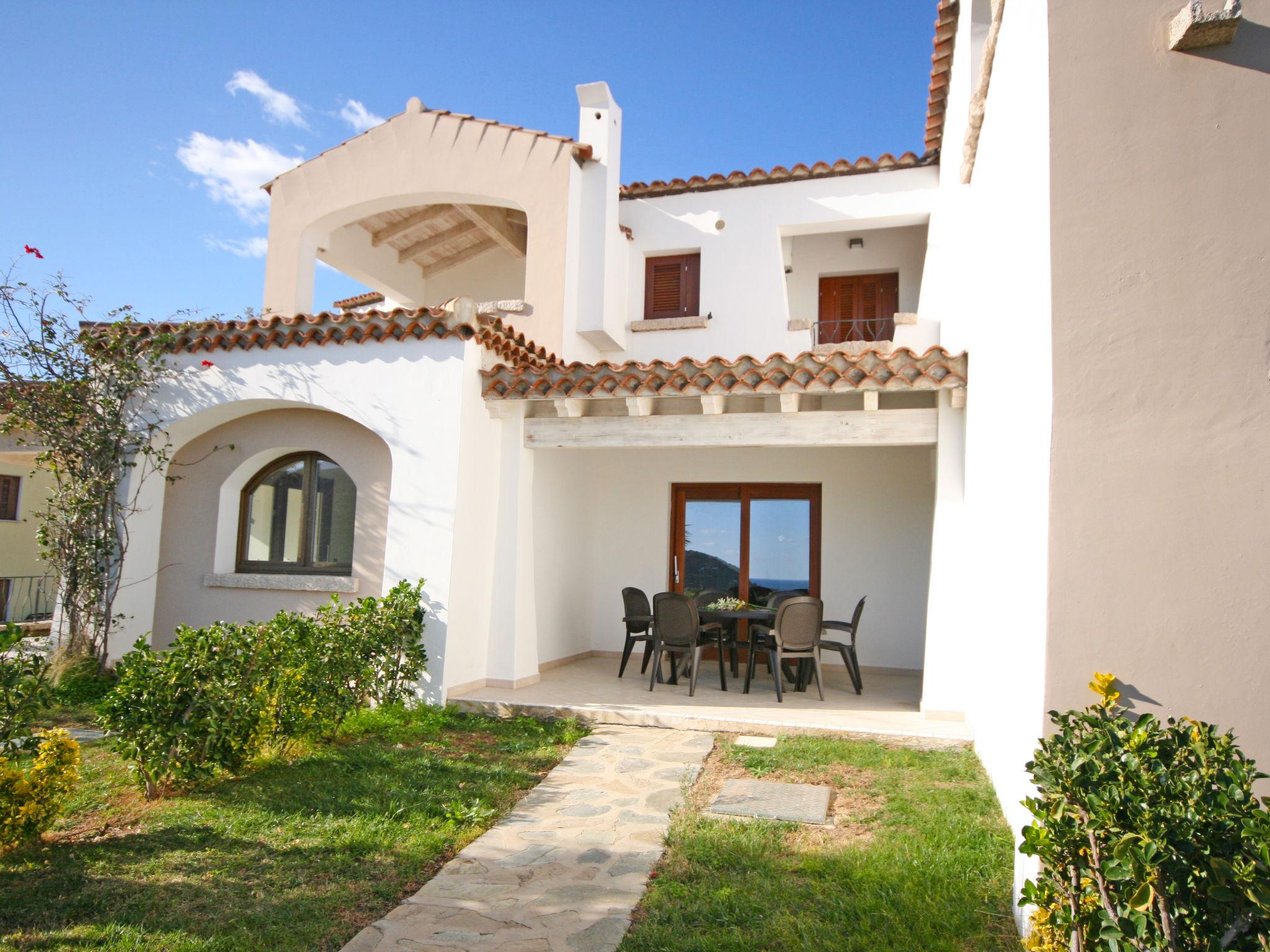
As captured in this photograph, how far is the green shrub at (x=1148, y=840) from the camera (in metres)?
2.38

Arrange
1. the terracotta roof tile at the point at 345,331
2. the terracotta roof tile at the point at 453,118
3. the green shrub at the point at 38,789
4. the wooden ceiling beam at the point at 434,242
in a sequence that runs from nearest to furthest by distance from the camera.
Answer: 1. the green shrub at the point at 38,789
2. the terracotta roof tile at the point at 345,331
3. the terracotta roof tile at the point at 453,118
4. the wooden ceiling beam at the point at 434,242

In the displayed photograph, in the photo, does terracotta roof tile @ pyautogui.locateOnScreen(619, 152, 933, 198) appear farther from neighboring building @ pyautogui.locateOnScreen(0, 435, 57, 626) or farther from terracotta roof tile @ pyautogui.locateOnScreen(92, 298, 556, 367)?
neighboring building @ pyautogui.locateOnScreen(0, 435, 57, 626)

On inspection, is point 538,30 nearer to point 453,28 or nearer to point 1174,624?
point 453,28

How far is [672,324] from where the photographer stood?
11.3 meters

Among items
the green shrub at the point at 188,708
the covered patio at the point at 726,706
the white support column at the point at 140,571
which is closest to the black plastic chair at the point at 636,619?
the covered patio at the point at 726,706

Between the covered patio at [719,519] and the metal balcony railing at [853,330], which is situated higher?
the metal balcony railing at [853,330]

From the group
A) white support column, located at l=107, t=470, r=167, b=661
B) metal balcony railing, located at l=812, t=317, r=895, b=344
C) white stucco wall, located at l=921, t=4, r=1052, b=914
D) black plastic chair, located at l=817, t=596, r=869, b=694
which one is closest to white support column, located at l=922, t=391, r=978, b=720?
white stucco wall, located at l=921, t=4, r=1052, b=914

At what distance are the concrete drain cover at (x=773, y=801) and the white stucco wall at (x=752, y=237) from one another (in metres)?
6.60

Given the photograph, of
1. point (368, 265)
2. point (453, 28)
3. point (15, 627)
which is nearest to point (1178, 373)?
point (15, 627)

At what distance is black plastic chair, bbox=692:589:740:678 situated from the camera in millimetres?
9086

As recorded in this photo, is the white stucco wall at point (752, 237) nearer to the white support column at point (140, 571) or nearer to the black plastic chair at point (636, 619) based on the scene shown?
the black plastic chair at point (636, 619)

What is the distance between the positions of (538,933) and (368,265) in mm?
11539

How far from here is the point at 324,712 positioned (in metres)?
6.16

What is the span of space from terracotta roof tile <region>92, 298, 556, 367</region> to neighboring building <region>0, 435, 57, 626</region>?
10002 millimetres
